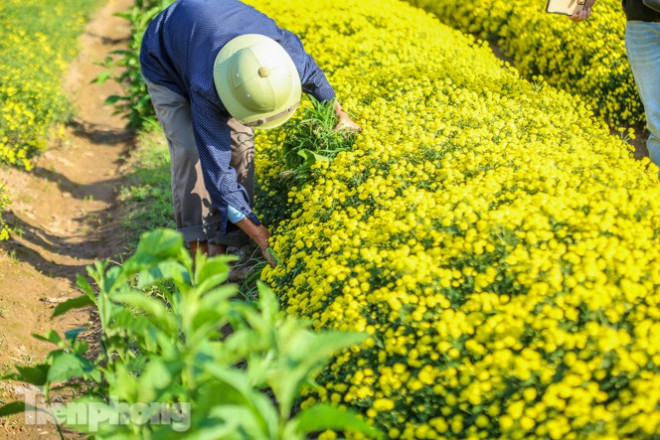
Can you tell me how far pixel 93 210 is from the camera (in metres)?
5.70

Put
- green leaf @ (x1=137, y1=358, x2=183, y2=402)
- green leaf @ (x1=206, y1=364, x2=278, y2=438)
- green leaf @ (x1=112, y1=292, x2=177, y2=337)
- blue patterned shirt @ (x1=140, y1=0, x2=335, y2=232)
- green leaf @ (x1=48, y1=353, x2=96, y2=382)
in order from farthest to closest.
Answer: blue patterned shirt @ (x1=140, y1=0, x2=335, y2=232), green leaf @ (x1=48, y1=353, x2=96, y2=382), green leaf @ (x1=112, y1=292, x2=177, y2=337), green leaf @ (x1=137, y1=358, x2=183, y2=402), green leaf @ (x1=206, y1=364, x2=278, y2=438)

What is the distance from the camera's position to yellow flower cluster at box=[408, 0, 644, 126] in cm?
538

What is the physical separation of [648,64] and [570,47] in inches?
84.6

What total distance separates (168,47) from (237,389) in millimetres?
2564

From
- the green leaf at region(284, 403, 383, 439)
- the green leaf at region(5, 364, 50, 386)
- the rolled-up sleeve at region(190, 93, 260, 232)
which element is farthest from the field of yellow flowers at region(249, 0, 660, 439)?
the green leaf at region(5, 364, 50, 386)

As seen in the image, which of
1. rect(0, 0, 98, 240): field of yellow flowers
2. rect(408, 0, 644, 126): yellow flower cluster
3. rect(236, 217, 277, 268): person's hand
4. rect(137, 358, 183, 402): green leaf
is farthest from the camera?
rect(0, 0, 98, 240): field of yellow flowers

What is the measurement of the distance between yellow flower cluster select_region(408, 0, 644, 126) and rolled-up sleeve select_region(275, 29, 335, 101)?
8.48 ft

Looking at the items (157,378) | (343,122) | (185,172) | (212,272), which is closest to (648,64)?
(343,122)

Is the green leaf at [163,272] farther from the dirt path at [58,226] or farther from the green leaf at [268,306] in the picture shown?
the dirt path at [58,226]

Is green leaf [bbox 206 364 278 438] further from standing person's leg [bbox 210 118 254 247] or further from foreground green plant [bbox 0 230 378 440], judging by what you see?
standing person's leg [bbox 210 118 254 247]

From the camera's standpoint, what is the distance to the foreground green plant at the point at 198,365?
1.62m

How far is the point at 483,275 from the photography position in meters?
2.47

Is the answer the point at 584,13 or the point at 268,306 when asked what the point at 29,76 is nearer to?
the point at 584,13

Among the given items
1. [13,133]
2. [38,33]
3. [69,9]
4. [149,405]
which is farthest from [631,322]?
[69,9]
